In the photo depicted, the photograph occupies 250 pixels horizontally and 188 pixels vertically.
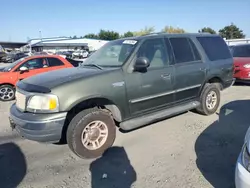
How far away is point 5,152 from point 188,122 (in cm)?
373

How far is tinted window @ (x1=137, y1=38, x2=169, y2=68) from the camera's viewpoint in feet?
15.7

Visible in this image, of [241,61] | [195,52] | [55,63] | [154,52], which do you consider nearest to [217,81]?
[195,52]

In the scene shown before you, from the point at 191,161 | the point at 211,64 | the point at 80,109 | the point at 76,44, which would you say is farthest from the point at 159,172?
the point at 76,44

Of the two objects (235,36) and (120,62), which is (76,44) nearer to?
(235,36)

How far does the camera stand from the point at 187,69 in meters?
5.34

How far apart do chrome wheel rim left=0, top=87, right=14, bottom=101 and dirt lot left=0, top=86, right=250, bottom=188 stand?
3.78 meters

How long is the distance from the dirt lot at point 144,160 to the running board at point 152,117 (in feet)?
1.17

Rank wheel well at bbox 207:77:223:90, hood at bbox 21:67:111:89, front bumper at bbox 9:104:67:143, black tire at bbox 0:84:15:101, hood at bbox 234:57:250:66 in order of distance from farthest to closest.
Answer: hood at bbox 234:57:250:66 → black tire at bbox 0:84:15:101 → wheel well at bbox 207:77:223:90 → hood at bbox 21:67:111:89 → front bumper at bbox 9:104:67:143

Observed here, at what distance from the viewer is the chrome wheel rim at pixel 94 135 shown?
13.5ft

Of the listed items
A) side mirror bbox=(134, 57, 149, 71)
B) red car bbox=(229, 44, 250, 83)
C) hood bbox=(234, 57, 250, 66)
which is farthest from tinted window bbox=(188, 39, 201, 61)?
hood bbox=(234, 57, 250, 66)

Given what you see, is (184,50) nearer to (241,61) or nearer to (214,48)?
(214,48)

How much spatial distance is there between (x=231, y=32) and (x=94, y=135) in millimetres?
90772

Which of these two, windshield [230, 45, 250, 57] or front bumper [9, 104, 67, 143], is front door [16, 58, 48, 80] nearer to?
front bumper [9, 104, 67, 143]

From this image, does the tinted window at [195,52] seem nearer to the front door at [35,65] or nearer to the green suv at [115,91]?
the green suv at [115,91]
